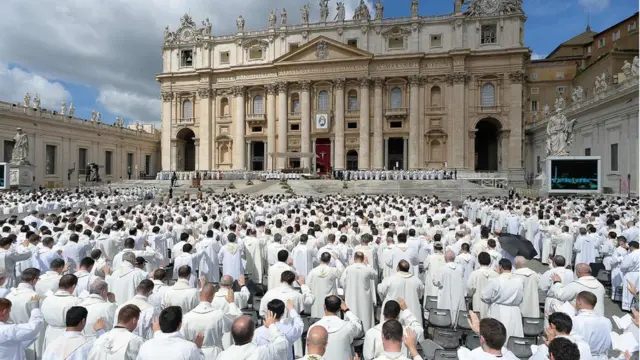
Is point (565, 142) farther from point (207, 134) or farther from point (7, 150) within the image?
point (7, 150)

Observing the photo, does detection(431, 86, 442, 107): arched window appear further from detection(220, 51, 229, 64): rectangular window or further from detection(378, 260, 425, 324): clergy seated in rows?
detection(378, 260, 425, 324): clergy seated in rows

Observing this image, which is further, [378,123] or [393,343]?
[378,123]

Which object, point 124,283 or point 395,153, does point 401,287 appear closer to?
point 124,283

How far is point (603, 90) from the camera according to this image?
99.2ft

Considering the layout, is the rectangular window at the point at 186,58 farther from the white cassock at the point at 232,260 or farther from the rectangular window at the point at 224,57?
the white cassock at the point at 232,260

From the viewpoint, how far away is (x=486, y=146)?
2069 inches

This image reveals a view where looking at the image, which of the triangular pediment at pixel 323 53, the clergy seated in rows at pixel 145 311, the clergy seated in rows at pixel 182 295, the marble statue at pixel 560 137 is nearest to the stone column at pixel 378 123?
the triangular pediment at pixel 323 53

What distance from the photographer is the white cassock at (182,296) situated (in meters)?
5.79

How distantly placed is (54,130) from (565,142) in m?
51.9

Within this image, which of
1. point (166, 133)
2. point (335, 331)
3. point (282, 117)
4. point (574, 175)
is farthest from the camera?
point (166, 133)

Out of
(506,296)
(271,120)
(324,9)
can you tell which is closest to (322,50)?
(324,9)

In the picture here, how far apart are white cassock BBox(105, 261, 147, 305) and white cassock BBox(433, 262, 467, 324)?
5.49 metres

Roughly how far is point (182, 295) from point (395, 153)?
1834 inches

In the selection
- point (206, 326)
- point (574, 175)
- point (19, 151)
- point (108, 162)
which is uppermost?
point (19, 151)
